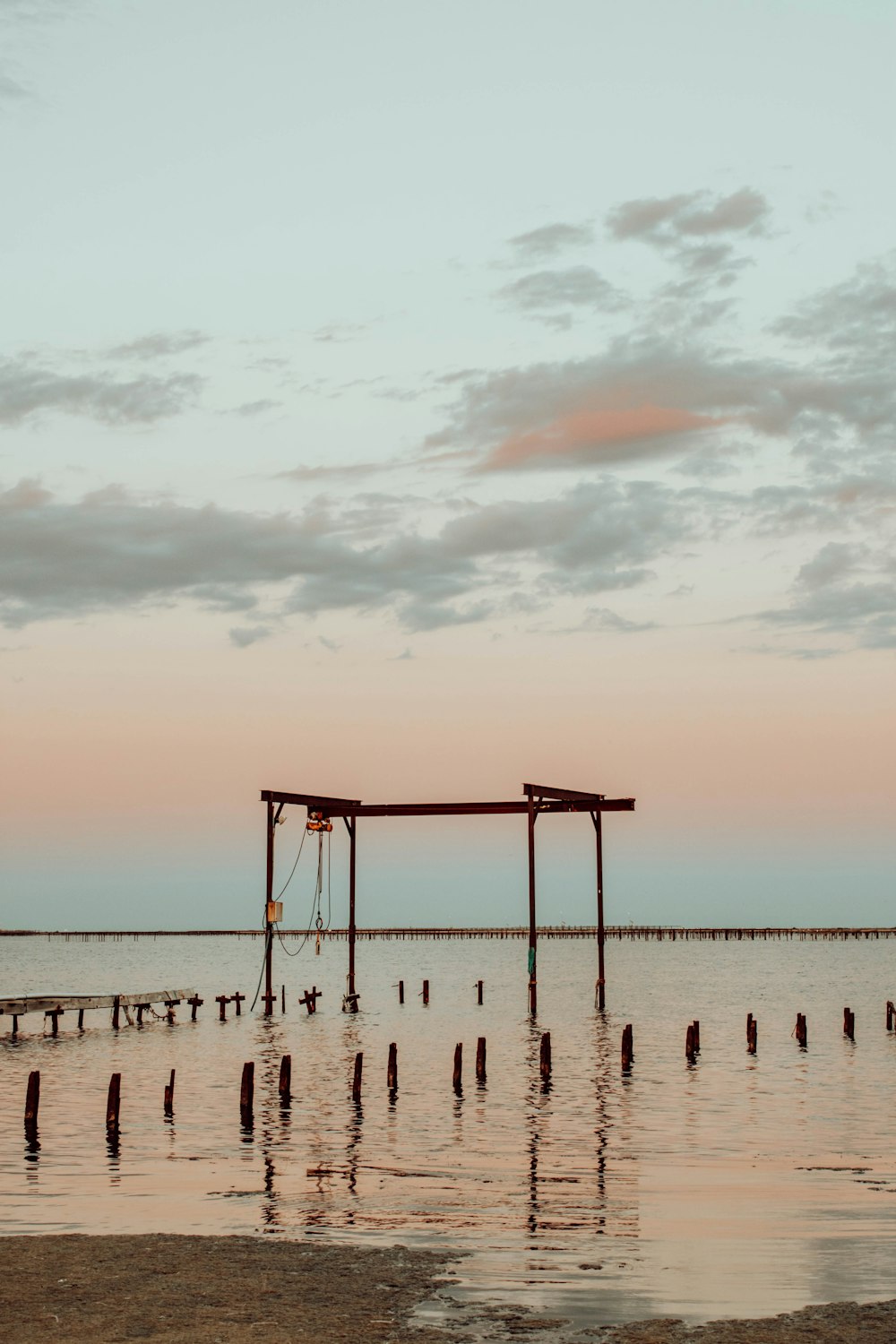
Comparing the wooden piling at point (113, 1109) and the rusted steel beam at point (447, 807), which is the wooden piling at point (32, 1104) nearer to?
the wooden piling at point (113, 1109)

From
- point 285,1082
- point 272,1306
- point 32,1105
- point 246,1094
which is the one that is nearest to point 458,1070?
point 285,1082

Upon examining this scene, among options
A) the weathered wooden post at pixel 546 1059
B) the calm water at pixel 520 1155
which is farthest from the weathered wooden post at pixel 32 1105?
the weathered wooden post at pixel 546 1059

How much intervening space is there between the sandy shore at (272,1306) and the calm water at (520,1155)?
785mm

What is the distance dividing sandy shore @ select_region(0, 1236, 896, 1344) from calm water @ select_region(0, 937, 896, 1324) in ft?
2.58

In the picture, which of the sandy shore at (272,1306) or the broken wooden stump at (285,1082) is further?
the broken wooden stump at (285,1082)

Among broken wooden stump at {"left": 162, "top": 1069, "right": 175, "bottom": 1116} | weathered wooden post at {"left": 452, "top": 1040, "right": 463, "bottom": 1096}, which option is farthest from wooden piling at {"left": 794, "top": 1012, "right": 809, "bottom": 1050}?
broken wooden stump at {"left": 162, "top": 1069, "right": 175, "bottom": 1116}

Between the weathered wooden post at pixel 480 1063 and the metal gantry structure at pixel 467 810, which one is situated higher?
the metal gantry structure at pixel 467 810

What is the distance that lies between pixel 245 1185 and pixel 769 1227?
9.12m

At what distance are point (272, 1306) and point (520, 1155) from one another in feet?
42.9

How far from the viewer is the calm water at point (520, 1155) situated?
1836 cm

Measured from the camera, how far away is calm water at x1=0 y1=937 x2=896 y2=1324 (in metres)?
18.4

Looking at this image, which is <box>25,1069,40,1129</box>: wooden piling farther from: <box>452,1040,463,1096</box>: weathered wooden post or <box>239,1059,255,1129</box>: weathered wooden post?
<box>452,1040,463,1096</box>: weathered wooden post

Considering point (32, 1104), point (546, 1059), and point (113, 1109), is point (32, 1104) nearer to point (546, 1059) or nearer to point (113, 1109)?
point (113, 1109)

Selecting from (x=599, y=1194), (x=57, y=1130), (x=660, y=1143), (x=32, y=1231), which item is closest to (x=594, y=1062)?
(x=660, y=1143)
